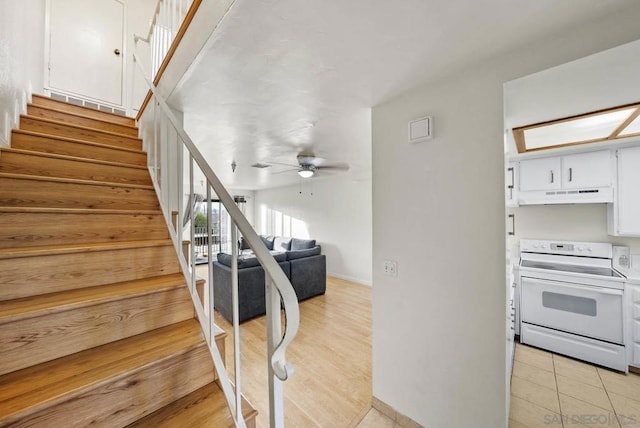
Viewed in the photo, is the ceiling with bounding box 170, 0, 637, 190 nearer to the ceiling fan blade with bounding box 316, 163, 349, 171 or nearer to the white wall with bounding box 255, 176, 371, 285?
the ceiling fan blade with bounding box 316, 163, 349, 171

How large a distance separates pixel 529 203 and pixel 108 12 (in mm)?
6237

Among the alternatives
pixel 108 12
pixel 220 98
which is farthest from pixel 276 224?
pixel 220 98

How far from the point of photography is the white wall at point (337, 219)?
5330 millimetres

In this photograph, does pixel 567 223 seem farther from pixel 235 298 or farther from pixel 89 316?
pixel 89 316

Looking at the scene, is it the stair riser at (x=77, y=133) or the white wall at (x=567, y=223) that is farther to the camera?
the white wall at (x=567, y=223)

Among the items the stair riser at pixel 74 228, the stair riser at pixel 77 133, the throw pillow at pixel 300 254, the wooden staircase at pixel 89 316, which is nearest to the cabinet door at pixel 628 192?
the wooden staircase at pixel 89 316

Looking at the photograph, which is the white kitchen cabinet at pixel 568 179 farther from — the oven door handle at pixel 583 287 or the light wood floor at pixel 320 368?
the light wood floor at pixel 320 368

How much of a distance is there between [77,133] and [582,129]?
440 cm

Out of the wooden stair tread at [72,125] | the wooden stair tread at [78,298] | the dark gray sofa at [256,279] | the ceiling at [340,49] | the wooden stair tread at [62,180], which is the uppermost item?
the ceiling at [340,49]

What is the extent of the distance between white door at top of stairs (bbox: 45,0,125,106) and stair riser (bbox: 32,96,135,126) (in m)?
1.18

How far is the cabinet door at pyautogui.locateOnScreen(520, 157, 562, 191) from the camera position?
2705 mm

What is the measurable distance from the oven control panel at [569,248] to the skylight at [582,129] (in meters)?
Answer: 1.15

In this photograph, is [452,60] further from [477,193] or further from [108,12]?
[108,12]

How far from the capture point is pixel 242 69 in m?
1.36
